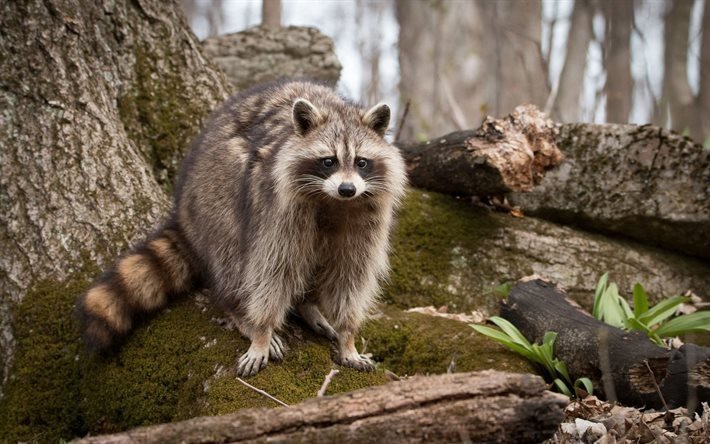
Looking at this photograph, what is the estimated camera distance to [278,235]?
4180 mm

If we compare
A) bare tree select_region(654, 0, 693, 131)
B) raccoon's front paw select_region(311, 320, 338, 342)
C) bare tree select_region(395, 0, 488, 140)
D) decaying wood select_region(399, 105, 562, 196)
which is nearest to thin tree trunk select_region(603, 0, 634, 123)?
bare tree select_region(654, 0, 693, 131)

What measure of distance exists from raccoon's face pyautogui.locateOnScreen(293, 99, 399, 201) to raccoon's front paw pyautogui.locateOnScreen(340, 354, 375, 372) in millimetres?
1031

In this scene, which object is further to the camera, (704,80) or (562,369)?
(704,80)

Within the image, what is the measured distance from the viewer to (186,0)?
2812 centimetres

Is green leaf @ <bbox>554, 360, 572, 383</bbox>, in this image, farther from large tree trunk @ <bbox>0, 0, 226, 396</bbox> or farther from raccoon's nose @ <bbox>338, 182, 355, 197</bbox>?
large tree trunk @ <bbox>0, 0, 226, 396</bbox>

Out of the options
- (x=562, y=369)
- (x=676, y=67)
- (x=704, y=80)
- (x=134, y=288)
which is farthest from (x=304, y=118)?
(x=676, y=67)

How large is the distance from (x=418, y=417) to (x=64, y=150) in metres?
3.36

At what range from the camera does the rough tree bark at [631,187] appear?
5.78m

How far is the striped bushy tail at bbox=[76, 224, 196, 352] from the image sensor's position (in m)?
4.24

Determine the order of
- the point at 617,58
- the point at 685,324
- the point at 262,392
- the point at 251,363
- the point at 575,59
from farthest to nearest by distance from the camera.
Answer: the point at 575,59 → the point at 617,58 → the point at 685,324 → the point at 251,363 → the point at 262,392

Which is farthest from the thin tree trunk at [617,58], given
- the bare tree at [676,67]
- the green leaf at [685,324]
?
the green leaf at [685,324]

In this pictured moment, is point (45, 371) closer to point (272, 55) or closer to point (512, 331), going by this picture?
point (512, 331)

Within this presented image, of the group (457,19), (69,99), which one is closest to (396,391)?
(69,99)

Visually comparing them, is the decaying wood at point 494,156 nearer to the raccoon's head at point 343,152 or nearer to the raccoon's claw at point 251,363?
the raccoon's head at point 343,152
